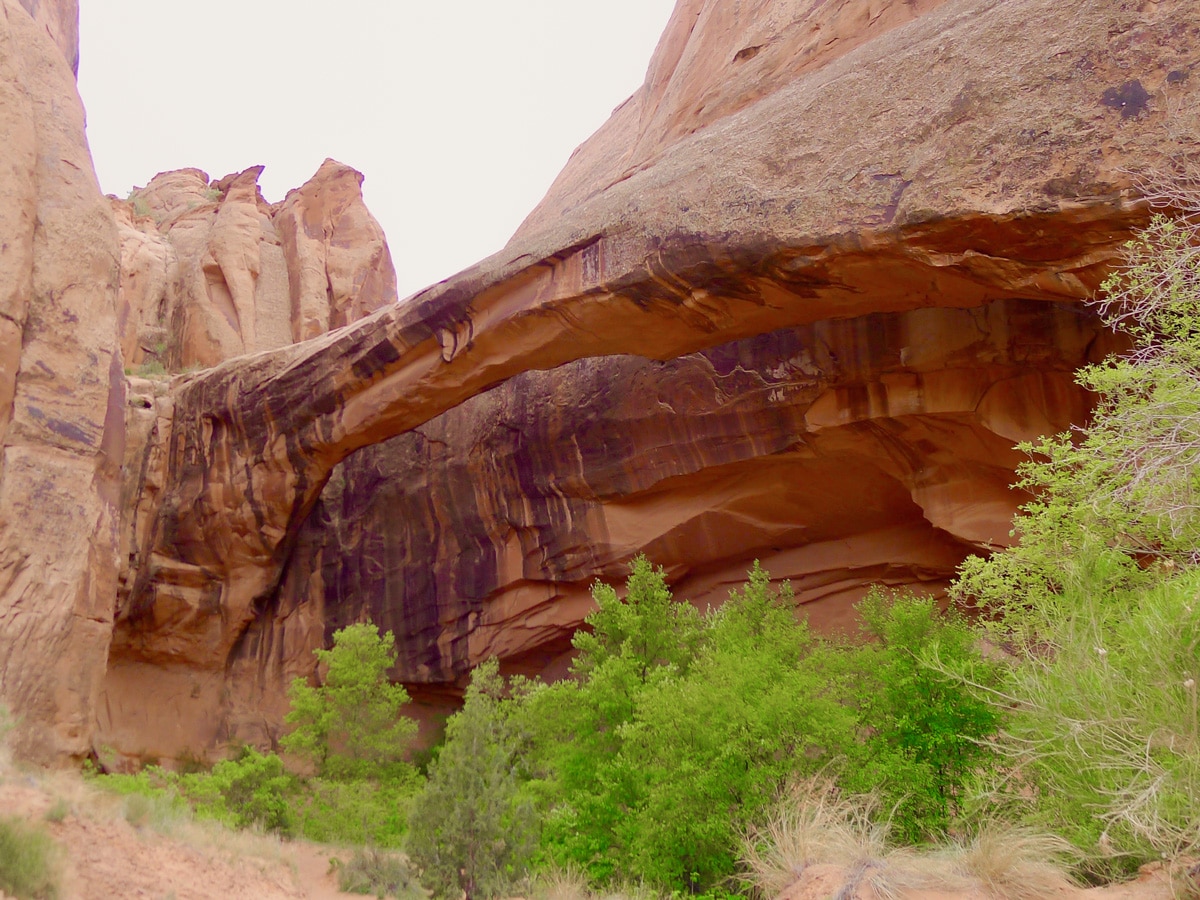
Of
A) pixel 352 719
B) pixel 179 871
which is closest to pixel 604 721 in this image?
pixel 179 871

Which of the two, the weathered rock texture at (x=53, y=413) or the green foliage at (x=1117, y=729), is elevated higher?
the weathered rock texture at (x=53, y=413)

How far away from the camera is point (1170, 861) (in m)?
5.53

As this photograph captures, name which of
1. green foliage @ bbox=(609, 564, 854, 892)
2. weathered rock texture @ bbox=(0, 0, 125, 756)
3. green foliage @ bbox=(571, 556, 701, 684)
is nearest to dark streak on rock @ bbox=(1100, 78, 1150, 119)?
green foliage @ bbox=(609, 564, 854, 892)

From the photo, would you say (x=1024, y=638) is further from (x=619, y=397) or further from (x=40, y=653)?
(x=40, y=653)

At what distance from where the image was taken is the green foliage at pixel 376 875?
10.4 meters

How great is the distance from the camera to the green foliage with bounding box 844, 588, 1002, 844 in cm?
859

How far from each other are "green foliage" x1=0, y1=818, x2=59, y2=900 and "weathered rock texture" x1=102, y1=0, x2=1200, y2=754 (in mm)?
8390

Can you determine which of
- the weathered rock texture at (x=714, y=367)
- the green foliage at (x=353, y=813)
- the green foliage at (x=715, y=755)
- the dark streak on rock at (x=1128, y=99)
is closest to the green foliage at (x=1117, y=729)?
the green foliage at (x=715, y=755)

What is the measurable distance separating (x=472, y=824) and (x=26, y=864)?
456cm

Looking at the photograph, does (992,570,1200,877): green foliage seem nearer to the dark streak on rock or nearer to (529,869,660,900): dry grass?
(529,869,660,900): dry grass

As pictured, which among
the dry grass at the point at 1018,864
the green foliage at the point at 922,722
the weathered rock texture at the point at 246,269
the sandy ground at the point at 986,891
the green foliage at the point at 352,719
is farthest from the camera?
the weathered rock texture at the point at 246,269

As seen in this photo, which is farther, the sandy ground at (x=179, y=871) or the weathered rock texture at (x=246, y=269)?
the weathered rock texture at (x=246, y=269)

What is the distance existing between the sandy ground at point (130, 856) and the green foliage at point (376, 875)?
1.23 metres

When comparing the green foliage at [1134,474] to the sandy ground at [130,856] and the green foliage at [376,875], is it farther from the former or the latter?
the sandy ground at [130,856]
